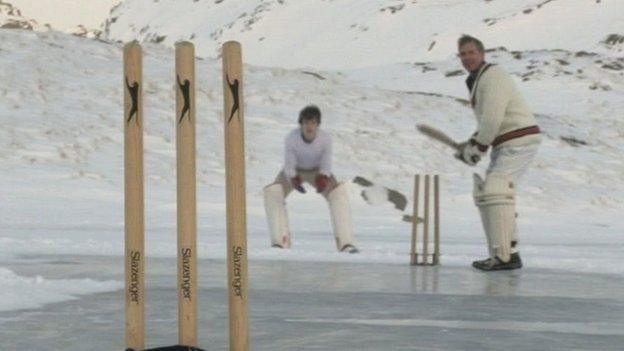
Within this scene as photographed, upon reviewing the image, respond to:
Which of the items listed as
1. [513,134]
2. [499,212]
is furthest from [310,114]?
[499,212]

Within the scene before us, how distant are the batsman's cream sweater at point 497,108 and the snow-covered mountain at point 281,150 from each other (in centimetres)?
138

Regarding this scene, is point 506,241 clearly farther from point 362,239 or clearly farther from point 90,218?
point 90,218

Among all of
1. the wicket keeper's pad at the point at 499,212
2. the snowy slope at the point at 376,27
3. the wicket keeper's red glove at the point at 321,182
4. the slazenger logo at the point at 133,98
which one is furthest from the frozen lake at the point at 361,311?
the snowy slope at the point at 376,27

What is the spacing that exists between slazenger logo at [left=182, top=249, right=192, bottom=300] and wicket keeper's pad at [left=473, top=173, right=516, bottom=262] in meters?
7.24

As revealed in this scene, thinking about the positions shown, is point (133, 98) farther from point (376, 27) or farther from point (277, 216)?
point (376, 27)

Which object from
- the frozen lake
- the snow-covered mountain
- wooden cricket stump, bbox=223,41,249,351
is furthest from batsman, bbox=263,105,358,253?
wooden cricket stump, bbox=223,41,249,351

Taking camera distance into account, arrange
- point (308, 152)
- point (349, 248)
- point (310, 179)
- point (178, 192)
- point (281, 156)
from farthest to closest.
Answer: point (281, 156), point (310, 179), point (308, 152), point (349, 248), point (178, 192)

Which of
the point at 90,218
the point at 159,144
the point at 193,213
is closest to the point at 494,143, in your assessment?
the point at 193,213

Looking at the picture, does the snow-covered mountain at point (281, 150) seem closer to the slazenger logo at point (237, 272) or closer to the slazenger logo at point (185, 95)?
the slazenger logo at point (237, 272)

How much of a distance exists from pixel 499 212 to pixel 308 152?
9.95ft

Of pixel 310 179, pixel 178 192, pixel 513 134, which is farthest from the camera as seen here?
pixel 310 179

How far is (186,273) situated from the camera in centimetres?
610

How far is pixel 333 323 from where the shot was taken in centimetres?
866

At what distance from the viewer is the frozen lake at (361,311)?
7.78 meters
